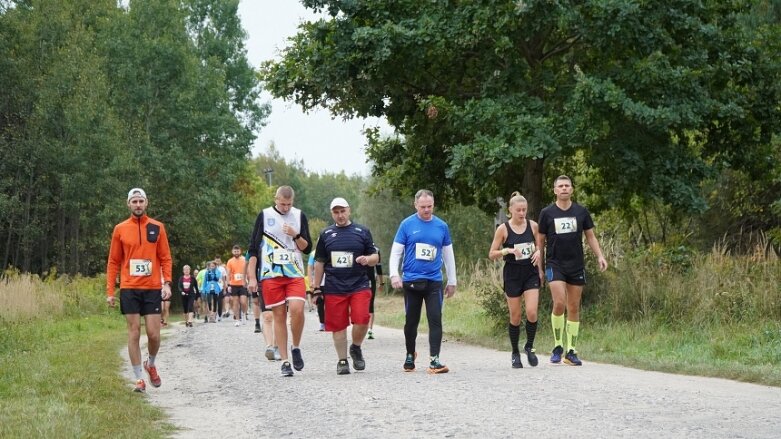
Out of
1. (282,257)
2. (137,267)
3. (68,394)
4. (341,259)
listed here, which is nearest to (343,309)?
(341,259)

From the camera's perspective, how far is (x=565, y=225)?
44.7 feet

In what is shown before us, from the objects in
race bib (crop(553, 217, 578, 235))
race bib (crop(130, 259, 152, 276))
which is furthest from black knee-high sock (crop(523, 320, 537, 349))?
race bib (crop(130, 259, 152, 276))

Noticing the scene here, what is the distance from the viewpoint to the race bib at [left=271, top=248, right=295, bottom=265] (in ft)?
42.8

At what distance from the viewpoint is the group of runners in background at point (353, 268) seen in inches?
469

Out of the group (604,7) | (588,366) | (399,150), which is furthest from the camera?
(399,150)

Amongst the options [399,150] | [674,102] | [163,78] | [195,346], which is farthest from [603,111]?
A: [163,78]

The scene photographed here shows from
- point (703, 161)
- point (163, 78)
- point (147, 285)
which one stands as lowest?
point (147, 285)

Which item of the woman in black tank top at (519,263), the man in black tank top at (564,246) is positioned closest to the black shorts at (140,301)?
the woman in black tank top at (519,263)

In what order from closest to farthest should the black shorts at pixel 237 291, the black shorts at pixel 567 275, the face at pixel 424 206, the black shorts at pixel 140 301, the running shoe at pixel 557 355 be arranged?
the black shorts at pixel 140 301 < the face at pixel 424 206 < the black shorts at pixel 567 275 < the running shoe at pixel 557 355 < the black shorts at pixel 237 291

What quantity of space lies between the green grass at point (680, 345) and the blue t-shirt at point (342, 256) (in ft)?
11.6

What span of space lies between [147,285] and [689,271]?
10304 millimetres

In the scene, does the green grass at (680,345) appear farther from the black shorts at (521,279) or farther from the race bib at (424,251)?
the race bib at (424,251)

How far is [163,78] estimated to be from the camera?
57.5 meters

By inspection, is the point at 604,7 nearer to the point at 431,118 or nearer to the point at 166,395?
the point at 431,118
